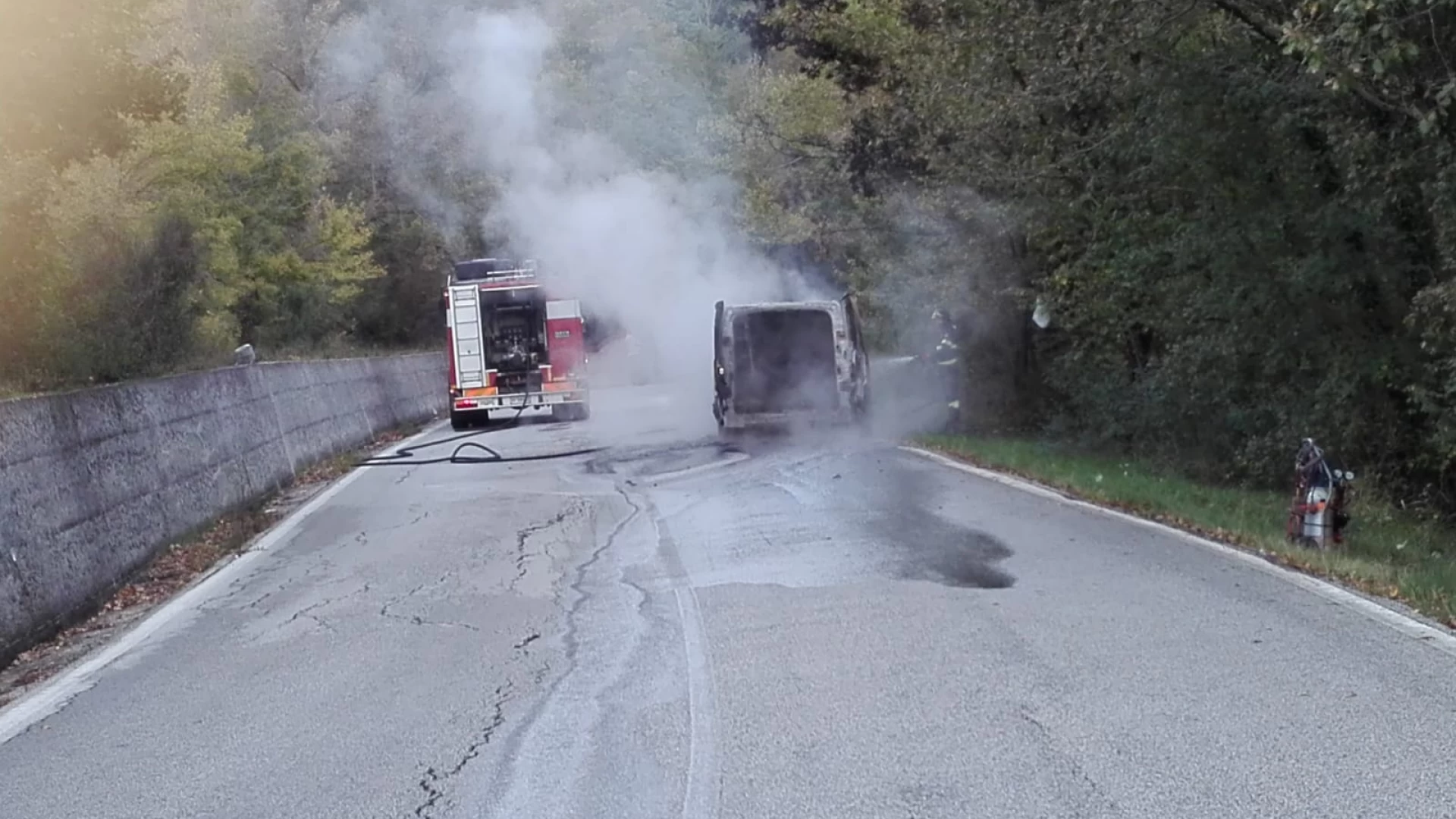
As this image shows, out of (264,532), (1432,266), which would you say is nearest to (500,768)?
(264,532)

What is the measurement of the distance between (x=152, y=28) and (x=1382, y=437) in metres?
13.8

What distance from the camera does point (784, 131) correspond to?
95.1ft

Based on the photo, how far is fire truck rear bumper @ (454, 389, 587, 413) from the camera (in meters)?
29.2

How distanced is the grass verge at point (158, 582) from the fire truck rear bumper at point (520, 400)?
8.80m

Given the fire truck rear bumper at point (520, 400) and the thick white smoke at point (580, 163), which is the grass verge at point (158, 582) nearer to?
the fire truck rear bumper at point (520, 400)

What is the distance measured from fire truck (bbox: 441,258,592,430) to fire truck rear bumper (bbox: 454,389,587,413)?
15 millimetres

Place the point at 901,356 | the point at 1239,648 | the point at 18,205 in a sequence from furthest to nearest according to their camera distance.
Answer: the point at 901,356
the point at 18,205
the point at 1239,648

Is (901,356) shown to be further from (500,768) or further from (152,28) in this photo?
(500,768)

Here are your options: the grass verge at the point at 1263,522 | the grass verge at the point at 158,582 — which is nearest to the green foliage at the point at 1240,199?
the grass verge at the point at 1263,522

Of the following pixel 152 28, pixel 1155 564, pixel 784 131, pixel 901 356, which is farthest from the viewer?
pixel 901 356

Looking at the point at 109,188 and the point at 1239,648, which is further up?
the point at 109,188

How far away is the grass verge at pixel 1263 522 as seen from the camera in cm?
963

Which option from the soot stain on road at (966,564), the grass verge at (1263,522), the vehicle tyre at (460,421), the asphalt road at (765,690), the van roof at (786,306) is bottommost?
the vehicle tyre at (460,421)

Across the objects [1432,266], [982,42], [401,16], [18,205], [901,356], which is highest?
[401,16]
